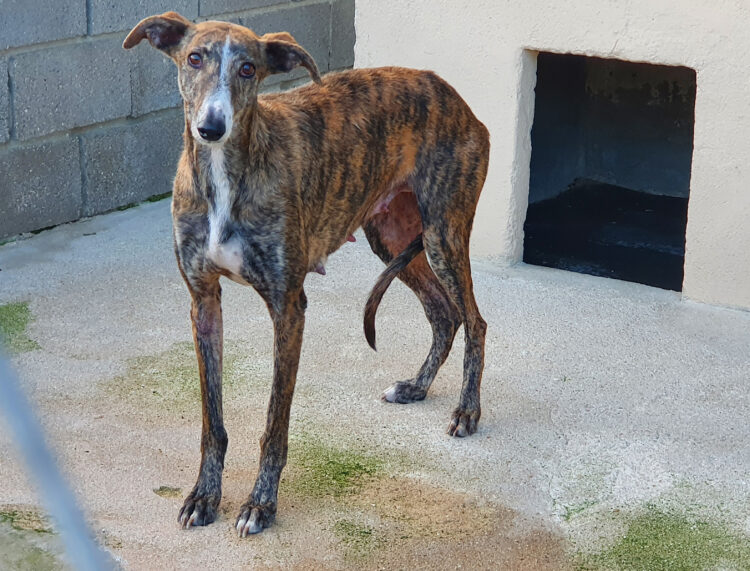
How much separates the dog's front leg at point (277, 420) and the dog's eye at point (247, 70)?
67 centimetres

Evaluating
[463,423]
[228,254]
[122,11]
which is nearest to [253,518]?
[228,254]

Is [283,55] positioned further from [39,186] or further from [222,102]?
[39,186]

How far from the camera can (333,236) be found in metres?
3.64

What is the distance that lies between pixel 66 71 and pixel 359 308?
223 centimetres

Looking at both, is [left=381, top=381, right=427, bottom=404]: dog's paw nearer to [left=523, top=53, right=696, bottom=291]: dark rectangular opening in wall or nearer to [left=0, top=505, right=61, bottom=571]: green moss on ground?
[left=0, top=505, right=61, bottom=571]: green moss on ground

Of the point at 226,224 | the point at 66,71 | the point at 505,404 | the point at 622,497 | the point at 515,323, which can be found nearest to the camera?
the point at 226,224

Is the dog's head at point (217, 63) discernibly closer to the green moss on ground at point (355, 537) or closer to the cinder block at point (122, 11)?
the green moss on ground at point (355, 537)

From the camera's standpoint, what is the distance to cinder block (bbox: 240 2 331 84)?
7.11 m

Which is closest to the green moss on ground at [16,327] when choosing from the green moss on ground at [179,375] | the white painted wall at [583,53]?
the green moss on ground at [179,375]

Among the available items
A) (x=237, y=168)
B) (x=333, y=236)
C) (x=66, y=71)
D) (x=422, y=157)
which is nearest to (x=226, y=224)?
(x=237, y=168)

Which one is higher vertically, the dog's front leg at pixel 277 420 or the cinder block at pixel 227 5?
the cinder block at pixel 227 5

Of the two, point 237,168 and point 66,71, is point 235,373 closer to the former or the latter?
point 237,168

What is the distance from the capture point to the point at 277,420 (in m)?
3.31

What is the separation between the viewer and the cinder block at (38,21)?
5.58m
